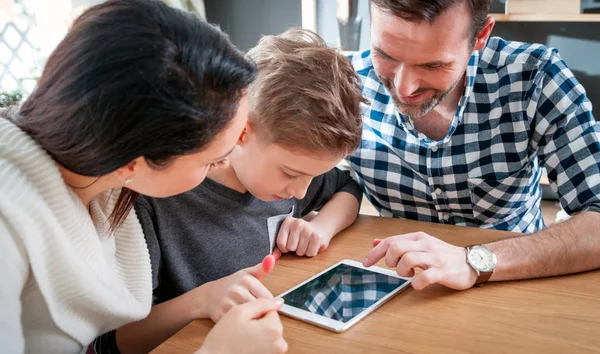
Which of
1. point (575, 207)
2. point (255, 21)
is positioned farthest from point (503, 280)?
point (255, 21)

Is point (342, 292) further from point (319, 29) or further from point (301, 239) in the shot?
point (319, 29)

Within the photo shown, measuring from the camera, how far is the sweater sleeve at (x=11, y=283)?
Result: 62 centimetres

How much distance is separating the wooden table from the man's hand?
0.9 inches

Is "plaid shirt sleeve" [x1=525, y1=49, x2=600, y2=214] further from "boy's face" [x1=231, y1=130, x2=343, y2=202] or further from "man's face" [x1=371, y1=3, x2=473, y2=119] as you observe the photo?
"boy's face" [x1=231, y1=130, x2=343, y2=202]

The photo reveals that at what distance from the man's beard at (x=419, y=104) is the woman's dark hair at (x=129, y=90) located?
62 centimetres

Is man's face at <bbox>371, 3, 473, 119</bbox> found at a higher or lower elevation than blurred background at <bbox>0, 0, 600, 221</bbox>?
higher

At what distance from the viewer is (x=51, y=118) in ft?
2.07

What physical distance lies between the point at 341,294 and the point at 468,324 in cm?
18

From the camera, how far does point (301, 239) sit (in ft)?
3.30

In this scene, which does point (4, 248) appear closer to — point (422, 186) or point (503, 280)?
point (503, 280)

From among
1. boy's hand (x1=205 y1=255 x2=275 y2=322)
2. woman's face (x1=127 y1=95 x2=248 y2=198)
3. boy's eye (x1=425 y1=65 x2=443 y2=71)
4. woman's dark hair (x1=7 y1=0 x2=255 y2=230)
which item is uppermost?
woman's dark hair (x1=7 y1=0 x2=255 y2=230)

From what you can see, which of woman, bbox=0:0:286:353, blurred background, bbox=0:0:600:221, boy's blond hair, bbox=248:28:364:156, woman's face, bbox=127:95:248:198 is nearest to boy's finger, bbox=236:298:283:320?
woman, bbox=0:0:286:353

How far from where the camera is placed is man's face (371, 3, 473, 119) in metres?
1.10

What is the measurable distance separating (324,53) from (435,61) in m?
0.28
